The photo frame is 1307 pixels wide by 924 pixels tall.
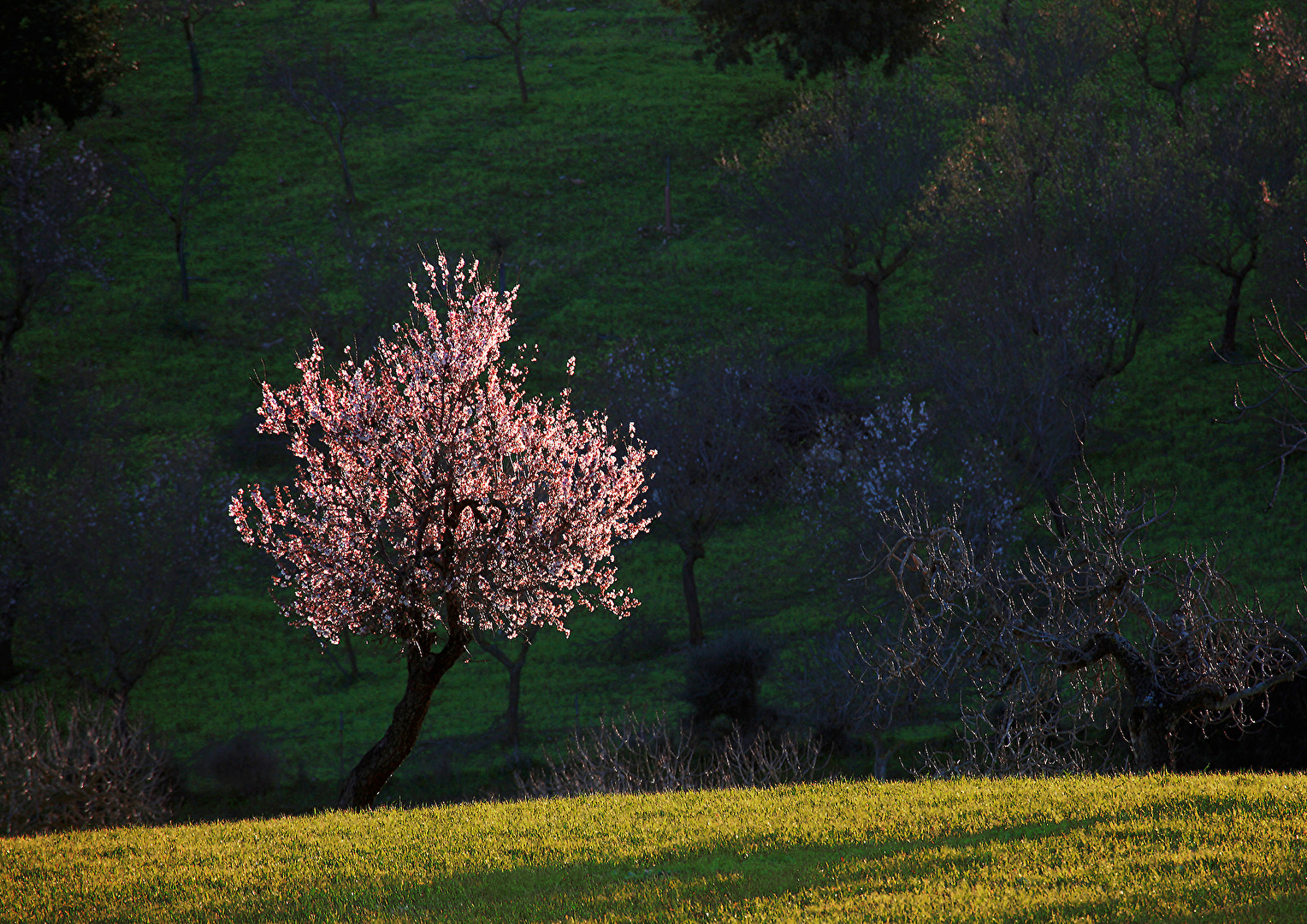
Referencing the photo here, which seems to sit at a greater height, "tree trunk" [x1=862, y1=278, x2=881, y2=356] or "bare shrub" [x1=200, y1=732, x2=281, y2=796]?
"tree trunk" [x1=862, y1=278, x2=881, y2=356]

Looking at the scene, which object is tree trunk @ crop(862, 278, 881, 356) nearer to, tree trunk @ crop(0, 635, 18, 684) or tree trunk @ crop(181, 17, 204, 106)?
tree trunk @ crop(0, 635, 18, 684)

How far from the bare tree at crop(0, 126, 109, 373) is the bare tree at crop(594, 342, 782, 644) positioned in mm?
27169

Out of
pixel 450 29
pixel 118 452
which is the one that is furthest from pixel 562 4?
pixel 118 452

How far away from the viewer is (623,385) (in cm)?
4194

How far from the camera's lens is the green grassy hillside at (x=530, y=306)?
3512 cm

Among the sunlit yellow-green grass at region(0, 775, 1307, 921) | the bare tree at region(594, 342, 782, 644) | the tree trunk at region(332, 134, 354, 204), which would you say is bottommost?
the bare tree at region(594, 342, 782, 644)

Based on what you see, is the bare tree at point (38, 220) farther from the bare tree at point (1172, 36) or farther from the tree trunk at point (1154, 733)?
the bare tree at point (1172, 36)

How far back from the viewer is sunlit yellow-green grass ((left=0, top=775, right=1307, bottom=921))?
29.0 feet

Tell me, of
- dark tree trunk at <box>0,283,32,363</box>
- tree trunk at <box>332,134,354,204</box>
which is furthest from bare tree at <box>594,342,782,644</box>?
tree trunk at <box>332,134,354,204</box>

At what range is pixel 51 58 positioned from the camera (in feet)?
175

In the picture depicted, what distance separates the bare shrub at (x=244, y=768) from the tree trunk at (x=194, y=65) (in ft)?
172

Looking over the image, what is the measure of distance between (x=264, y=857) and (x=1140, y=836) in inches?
356

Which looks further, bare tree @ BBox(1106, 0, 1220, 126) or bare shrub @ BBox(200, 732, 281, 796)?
bare tree @ BBox(1106, 0, 1220, 126)

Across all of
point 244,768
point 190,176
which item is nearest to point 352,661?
point 244,768
